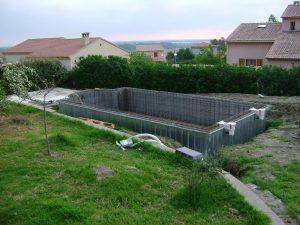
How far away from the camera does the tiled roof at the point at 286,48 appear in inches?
825

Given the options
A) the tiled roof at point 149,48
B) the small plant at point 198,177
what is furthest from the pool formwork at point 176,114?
the tiled roof at point 149,48

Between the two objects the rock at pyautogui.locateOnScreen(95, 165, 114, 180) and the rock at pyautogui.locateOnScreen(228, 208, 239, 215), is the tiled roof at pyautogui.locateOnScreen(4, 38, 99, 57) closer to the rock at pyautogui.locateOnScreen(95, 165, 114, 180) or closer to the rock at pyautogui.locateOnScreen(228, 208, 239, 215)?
the rock at pyautogui.locateOnScreen(95, 165, 114, 180)

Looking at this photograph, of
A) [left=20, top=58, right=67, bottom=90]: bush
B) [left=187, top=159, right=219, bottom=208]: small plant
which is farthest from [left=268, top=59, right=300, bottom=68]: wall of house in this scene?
[left=187, top=159, right=219, bottom=208]: small plant

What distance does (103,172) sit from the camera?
218 inches

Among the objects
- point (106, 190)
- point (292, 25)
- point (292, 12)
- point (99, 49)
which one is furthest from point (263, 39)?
point (106, 190)

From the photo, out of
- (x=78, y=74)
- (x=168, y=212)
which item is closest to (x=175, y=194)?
(x=168, y=212)

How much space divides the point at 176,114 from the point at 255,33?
16.3m

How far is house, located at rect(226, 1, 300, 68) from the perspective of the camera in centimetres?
2281

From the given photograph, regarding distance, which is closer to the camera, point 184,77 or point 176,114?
point 176,114

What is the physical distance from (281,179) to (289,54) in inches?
668

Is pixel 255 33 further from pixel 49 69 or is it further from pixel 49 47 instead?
pixel 49 47

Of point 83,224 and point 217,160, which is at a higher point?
point 217,160

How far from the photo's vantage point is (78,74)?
1842 cm

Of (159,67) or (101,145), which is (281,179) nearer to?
(101,145)
